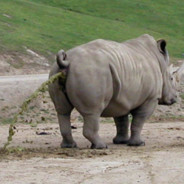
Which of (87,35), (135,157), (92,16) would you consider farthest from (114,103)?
(92,16)

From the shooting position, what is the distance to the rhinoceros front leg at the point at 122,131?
13938mm

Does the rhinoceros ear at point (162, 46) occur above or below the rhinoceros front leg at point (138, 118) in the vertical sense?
above

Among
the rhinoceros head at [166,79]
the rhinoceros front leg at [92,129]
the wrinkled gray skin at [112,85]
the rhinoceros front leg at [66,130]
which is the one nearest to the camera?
the wrinkled gray skin at [112,85]

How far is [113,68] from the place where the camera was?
12164 millimetres

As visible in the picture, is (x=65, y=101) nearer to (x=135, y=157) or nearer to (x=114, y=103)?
(x=114, y=103)

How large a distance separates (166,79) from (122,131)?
1197 mm

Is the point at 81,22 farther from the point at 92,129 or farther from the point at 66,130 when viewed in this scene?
the point at 92,129

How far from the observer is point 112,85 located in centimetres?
1216

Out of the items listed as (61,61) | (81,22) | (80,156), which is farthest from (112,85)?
(81,22)

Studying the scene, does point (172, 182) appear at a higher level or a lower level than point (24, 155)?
higher

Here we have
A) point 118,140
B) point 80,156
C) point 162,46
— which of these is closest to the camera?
point 80,156

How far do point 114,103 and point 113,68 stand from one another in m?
0.66

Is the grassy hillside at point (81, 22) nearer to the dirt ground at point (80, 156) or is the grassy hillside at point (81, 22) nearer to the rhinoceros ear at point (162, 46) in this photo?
the dirt ground at point (80, 156)

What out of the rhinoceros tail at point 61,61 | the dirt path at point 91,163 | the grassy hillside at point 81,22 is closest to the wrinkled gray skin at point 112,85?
the rhinoceros tail at point 61,61
